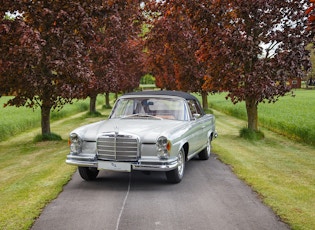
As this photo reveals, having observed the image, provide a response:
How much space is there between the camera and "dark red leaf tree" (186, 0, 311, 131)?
13.2 m

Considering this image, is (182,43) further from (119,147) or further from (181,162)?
(119,147)

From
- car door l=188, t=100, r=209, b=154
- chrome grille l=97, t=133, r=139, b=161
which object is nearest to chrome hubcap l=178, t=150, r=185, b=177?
car door l=188, t=100, r=209, b=154

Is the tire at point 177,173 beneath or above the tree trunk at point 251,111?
beneath

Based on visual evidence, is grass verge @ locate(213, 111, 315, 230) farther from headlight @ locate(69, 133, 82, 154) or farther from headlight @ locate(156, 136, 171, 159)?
headlight @ locate(69, 133, 82, 154)

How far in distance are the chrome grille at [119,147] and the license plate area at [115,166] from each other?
0.37ft

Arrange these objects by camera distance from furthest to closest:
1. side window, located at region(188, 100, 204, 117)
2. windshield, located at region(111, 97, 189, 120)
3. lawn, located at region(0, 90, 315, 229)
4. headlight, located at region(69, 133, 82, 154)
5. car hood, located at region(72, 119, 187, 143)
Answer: side window, located at region(188, 100, 204, 117)
windshield, located at region(111, 97, 189, 120)
headlight, located at region(69, 133, 82, 154)
car hood, located at region(72, 119, 187, 143)
lawn, located at region(0, 90, 315, 229)

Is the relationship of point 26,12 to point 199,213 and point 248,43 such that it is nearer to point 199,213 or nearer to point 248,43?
point 248,43

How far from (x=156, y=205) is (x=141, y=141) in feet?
4.43

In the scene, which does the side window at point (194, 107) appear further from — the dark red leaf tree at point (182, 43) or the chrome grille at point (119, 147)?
the dark red leaf tree at point (182, 43)

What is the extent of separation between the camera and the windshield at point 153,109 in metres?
8.73

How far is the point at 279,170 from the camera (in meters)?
9.23

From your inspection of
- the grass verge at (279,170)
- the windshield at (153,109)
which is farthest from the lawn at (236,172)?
the windshield at (153,109)

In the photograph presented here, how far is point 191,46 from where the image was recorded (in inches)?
977

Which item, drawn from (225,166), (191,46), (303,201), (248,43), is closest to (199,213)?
(303,201)
